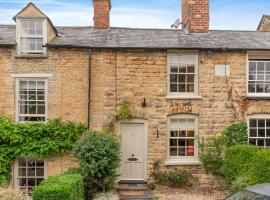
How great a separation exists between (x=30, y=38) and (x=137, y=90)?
17.6 ft

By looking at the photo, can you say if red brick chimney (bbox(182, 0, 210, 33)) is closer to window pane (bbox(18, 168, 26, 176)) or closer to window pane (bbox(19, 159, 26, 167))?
window pane (bbox(19, 159, 26, 167))

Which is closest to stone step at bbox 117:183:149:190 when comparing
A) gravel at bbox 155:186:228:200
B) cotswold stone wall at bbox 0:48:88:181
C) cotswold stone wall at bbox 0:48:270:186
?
gravel at bbox 155:186:228:200

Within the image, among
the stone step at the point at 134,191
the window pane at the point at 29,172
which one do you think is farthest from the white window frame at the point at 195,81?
the window pane at the point at 29,172

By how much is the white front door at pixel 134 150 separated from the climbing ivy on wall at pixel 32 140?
220 centimetres

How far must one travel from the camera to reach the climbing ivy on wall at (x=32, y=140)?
1980 centimetres

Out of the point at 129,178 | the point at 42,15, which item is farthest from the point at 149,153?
the point at 42,15

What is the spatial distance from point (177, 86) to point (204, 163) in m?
3.66

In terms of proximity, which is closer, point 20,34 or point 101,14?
point 20,34

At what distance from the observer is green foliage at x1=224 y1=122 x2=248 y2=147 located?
66.6ft

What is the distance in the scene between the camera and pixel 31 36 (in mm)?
20562

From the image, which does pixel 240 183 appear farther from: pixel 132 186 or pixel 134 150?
pixel 134 150

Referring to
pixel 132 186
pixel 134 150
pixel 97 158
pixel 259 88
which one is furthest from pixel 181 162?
pixel 259 88

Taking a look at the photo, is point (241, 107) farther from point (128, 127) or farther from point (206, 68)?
point (128, 127)

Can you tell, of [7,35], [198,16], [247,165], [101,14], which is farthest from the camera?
[101,14]
